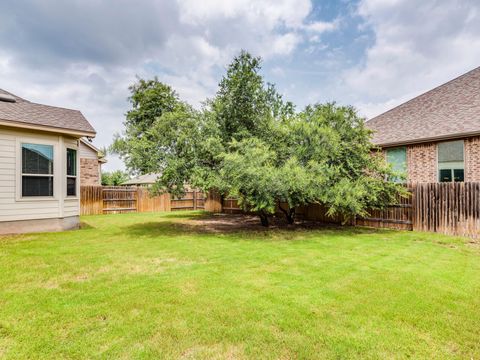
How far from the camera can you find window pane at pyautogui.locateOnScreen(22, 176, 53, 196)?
8.50m

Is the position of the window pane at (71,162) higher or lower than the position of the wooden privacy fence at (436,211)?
higher

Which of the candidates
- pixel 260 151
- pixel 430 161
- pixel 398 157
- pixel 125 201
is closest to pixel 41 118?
pixel 260 151

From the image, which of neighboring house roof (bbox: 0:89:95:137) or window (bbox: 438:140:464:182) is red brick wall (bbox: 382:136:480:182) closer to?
window (bbox: 438:140:464:182)

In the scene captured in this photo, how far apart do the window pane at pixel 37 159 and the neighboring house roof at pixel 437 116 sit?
12621 millimetres

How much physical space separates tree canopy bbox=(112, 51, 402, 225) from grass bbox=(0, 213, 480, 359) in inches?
84.2

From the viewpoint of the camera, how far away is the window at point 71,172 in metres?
9.55

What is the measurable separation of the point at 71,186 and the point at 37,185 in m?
1.09

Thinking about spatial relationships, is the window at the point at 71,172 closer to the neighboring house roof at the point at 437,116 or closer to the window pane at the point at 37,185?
the window pane at the point at 37,185

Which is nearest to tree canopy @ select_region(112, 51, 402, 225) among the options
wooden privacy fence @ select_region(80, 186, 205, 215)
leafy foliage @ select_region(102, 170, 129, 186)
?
wooden privacy fence @ select_region(80, 186, 205, 215)

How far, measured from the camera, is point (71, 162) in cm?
970

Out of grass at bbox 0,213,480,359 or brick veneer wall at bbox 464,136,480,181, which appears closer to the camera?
grass at bbox 0,213,480,359

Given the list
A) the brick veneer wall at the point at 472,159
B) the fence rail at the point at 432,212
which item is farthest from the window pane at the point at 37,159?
the brick veneer wall at the point at 472,159

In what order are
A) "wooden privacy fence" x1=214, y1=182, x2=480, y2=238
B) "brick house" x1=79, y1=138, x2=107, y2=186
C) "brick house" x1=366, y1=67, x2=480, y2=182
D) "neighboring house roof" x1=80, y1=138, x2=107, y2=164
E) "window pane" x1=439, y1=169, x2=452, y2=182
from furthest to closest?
1. "brick house" x1=79, y1=138, x2=107, y2=186
2. "neighboring house roof" x1=80, y1=138, x2=107, y2=164
3. "window pane" x1=439, y1=169, x2=452, y2=182
4. "brick house" x1=366, y1=67, x2=480, y2=182
5. "wooden privacy fence" x1=214, y1=182, x2=480, y2=238

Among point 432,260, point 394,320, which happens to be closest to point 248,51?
point 432,260
